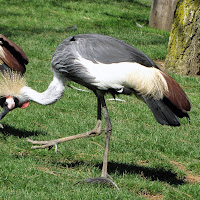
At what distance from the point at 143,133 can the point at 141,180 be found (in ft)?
4.58

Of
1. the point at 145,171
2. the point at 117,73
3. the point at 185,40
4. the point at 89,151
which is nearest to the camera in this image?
the point at 117,73

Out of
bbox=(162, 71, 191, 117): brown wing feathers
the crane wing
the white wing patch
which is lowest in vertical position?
bbox=(162, 71, 191, 117): brown wing feathers

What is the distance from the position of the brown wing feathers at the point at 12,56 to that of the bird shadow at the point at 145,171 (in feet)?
6.01

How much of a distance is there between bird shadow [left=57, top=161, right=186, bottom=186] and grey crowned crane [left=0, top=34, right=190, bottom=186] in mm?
394

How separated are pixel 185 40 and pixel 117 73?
4.22m

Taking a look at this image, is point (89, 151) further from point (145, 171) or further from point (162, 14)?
point (162, 14)

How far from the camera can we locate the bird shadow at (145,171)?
4.67 metres

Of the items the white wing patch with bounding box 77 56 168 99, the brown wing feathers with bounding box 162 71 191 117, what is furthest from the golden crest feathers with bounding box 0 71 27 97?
the brown wing feathers with bounding box 162 71 191 117

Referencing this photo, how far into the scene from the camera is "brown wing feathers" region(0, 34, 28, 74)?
233 inches

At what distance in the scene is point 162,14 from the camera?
36.9 feet

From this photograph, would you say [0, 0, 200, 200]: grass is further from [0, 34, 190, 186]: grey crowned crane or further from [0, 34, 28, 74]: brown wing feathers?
[0, 34, 28, 74]: brown wing feathers

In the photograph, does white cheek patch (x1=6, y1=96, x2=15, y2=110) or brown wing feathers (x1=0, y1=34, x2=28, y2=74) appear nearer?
white cheek patch (x1=6, y1=96, x2=15, y2=110)

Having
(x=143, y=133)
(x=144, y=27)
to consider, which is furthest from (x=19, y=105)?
(x=144, y=27)

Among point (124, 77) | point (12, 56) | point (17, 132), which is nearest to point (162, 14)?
point (12, 56)
